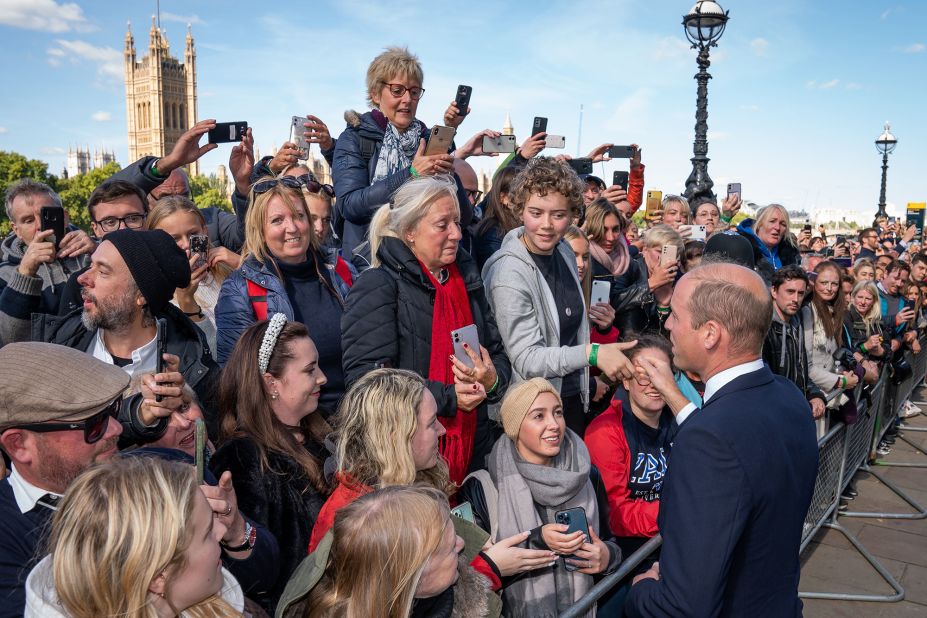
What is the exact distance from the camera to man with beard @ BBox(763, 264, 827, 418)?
5.27 metres

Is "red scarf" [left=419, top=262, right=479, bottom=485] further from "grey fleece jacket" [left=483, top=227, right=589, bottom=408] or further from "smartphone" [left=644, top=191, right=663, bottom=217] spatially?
"smartphone" [left=644, top=191, right=663, bottom=217]

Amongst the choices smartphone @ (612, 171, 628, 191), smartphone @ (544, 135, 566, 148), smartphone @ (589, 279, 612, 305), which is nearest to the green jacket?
smartphone @ (589, 279, 612, 305)

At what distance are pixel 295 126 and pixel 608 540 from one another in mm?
3458

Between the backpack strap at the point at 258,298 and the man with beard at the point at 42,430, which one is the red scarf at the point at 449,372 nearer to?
the backpack strap at the point at 258,298

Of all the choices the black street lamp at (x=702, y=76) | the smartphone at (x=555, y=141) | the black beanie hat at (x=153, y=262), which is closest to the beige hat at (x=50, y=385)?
the black beanie hat at (x=153, y=262)

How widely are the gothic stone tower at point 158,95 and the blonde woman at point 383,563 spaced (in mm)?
108381

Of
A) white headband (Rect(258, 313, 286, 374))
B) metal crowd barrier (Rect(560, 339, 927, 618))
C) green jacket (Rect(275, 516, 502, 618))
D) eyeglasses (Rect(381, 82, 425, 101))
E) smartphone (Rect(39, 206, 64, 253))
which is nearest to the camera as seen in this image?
green jacket (Rect(275, 516, 502, 618))

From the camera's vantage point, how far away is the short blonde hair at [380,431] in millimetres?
2580

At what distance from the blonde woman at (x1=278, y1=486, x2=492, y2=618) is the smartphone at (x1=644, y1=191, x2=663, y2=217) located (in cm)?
692

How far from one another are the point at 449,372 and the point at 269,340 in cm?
84

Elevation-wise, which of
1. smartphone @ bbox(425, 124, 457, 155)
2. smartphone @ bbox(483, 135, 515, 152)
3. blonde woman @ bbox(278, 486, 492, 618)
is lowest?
blonde woman @ bbox(278, 486, 492, 618)

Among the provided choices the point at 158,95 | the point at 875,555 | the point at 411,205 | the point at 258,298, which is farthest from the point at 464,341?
the point at 158,95

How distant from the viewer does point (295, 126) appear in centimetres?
493

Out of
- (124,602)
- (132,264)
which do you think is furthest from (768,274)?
(124,602)
